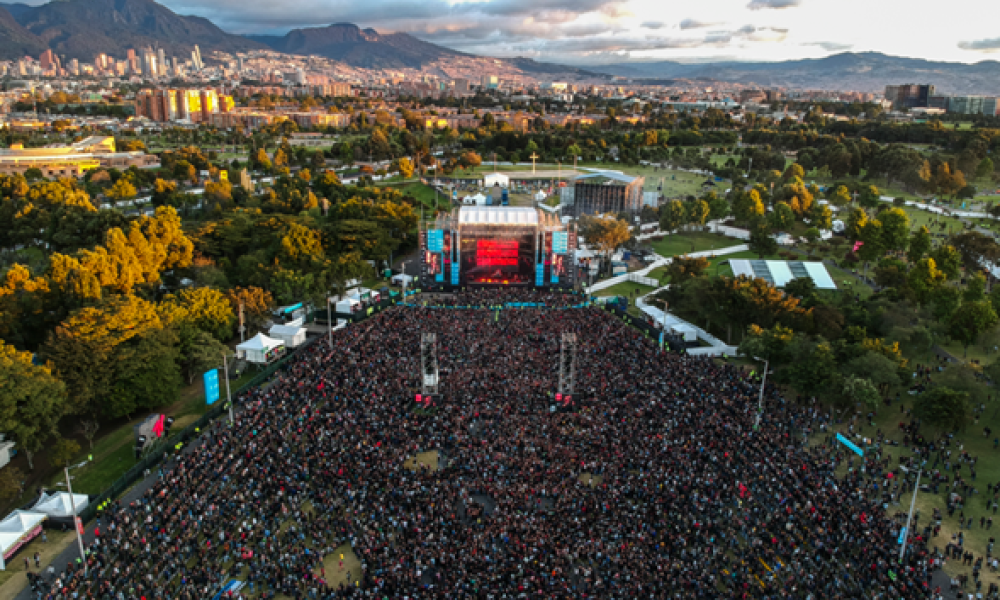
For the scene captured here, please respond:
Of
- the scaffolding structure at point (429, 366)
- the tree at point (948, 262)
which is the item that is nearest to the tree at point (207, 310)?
the scaffolding structure at point (429, 366)

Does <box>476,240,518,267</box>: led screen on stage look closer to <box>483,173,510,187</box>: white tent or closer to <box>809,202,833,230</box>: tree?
<box>809,202,833,230</box>: tree

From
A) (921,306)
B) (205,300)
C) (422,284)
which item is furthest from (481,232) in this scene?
(921,306)

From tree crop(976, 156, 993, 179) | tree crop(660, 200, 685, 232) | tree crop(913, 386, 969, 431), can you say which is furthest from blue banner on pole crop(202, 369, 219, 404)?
tree crop(976, 156, 993, 179)

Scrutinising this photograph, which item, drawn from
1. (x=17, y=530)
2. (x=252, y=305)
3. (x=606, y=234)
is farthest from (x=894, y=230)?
(x=17, y=530)

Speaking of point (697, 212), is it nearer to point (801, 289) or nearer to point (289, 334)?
point (801, 289)

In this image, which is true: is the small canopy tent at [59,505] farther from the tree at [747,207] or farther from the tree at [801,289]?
the tree at [747,207]

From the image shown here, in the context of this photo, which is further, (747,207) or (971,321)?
(747,207)

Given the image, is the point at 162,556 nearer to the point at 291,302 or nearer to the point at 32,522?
the point at 32,522
